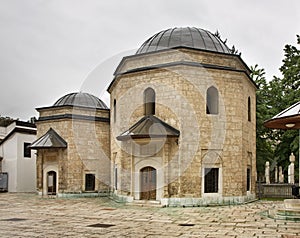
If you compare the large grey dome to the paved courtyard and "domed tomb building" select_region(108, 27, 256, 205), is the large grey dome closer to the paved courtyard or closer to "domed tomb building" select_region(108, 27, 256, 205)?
"domed tomb building" select_region(108, 27, 256, 205)

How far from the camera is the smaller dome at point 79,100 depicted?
895 inches

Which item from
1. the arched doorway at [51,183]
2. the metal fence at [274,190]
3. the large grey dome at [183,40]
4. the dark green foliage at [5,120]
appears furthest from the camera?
the dark green foliage at [5,120]

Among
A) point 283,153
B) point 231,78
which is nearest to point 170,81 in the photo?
point 231,78

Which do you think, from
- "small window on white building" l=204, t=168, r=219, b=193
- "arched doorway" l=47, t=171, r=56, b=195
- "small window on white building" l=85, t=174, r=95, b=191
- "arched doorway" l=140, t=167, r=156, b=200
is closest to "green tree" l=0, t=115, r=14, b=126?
"arched doorway" l=47, t=171, r=56, b=195

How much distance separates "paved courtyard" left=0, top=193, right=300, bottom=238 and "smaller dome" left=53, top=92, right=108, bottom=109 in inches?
376

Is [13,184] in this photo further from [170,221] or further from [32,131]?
[170,221]

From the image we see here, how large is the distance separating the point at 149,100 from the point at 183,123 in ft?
6.79

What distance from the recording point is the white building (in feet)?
86.0

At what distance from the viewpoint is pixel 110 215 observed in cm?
1253

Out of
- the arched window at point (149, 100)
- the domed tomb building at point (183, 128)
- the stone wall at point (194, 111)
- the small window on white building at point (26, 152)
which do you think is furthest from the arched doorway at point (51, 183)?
the arched window at point (149, 100)

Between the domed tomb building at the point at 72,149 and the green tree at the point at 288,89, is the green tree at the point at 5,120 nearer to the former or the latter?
the domed tomb building at the point at 72,149

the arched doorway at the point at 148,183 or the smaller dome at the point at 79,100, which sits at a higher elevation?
the smaller dome at the point at 79,100

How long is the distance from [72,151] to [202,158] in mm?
8385

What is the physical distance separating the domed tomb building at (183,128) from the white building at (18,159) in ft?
39.6
